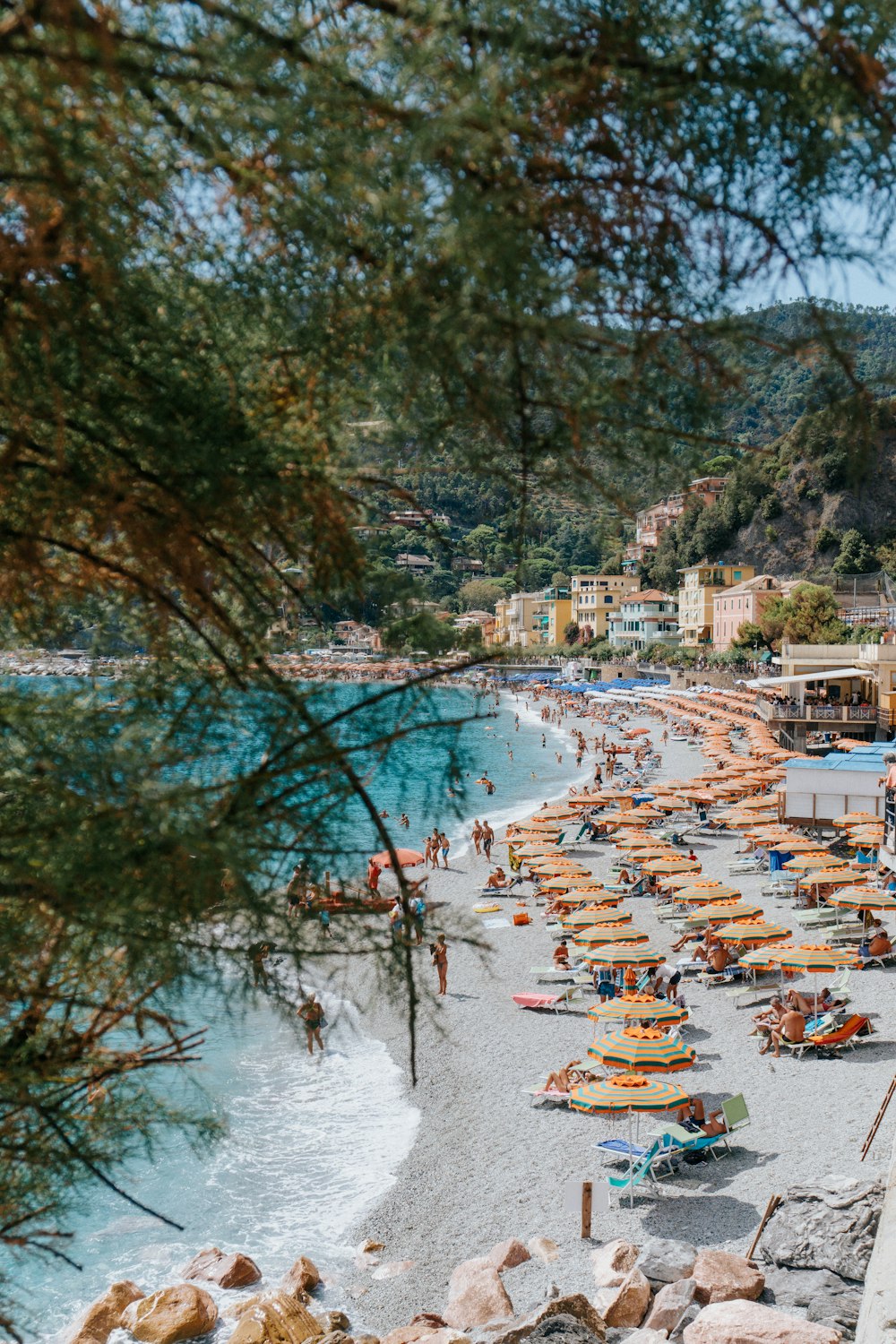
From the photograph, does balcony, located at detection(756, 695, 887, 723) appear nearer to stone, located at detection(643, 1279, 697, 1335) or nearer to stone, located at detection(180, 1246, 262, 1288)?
stone, located at detection(180, 1246, 262, 1288)

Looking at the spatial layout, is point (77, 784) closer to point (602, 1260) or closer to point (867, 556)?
point (602, 1260)

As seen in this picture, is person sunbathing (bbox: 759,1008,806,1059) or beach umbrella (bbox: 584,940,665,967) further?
beach umbrella (bbox: 584,940,665,967)

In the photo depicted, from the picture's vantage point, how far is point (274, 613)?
2371 mm

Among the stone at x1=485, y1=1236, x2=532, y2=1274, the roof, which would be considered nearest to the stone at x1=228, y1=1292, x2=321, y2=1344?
the stone at x1=485, y1=1236, x2=532, y2=1274

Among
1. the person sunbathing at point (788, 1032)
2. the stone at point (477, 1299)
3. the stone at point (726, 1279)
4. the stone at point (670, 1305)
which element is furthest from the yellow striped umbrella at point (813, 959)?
the stone at point (670, 1305)

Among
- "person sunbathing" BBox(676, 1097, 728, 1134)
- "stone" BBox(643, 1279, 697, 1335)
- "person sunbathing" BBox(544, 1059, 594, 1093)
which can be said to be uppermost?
"stone" BBox(643, 1279, 697, 1335)

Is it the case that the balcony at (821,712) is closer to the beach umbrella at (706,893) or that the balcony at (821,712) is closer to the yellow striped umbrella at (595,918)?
the beach umbrella at (706,893)

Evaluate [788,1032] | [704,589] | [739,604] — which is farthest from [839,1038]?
[704,589]

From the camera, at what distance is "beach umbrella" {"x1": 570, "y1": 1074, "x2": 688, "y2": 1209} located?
9.41 meters

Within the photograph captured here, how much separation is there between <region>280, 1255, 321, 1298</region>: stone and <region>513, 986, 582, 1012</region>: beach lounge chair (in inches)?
240

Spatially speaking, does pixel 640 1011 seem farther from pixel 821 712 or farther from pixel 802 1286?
pixel 821 712

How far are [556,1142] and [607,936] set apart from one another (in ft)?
14.9

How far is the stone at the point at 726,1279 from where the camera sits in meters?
6.88

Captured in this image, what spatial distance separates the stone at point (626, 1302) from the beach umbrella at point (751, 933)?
726 centimetres
